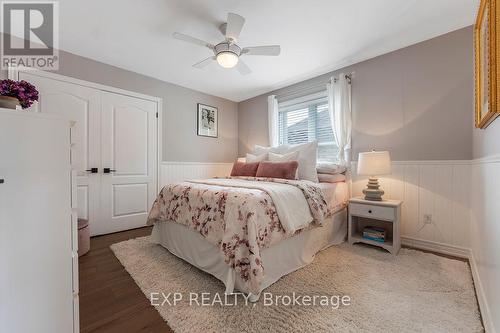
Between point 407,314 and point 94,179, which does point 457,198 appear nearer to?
point 407,314

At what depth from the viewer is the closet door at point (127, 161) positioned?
3.07 meters

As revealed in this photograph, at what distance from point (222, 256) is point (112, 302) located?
81 cm

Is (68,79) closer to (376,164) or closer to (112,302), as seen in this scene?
(112,302)

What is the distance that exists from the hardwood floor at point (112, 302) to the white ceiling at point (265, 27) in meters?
2.39

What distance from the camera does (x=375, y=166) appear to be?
7.79 ft

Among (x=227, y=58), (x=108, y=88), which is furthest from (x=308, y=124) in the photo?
(x=108, y=88)

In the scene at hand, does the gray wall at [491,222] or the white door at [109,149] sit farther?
the white door at [109,149]

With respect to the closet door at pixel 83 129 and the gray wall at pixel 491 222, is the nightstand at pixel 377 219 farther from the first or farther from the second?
the closet door at pixel 83 129

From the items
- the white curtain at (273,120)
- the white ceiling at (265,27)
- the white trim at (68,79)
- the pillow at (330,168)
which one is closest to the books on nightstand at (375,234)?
the pillow at (330,168)

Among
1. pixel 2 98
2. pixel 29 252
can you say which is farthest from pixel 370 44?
pixel 29 252

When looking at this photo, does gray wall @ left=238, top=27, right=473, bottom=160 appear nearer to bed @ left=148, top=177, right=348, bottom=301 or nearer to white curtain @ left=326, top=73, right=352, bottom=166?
white curtain @ left=326, top=73, right=352, bottom=166

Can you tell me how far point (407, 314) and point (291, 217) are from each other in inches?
37.3

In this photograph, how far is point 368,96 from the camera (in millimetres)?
2885

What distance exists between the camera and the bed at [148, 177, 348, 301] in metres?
1.54
